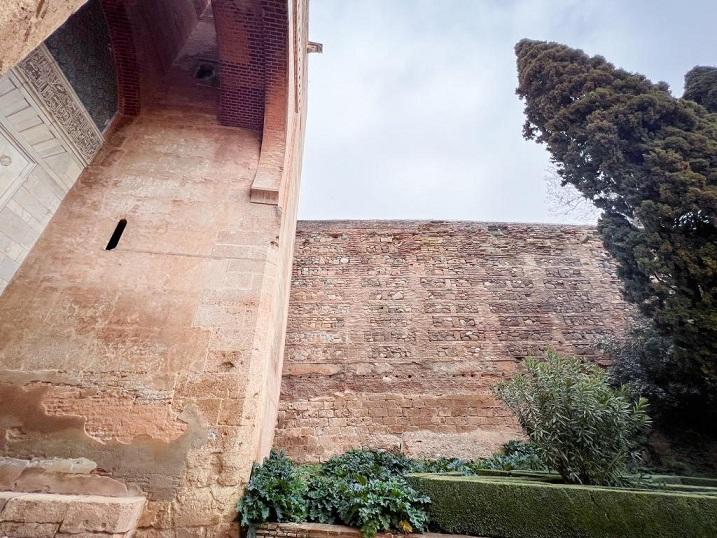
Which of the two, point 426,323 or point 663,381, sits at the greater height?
point 426,323

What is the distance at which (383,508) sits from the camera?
113 inches

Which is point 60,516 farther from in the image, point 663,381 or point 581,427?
point 663,381

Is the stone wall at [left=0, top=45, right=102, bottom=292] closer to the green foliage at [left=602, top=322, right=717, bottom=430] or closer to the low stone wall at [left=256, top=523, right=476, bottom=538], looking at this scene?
the low stone wall at [left=256, top=523, right=476, bottom=538]

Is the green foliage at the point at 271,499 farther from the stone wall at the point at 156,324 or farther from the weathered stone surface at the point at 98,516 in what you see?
the weathered stone surface at the point at 98,516

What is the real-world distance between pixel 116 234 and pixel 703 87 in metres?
10.2

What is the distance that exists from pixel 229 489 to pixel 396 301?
5.00 meters

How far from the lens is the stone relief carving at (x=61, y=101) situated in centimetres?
348

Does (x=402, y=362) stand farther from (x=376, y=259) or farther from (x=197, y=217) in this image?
(x=197, y=217)

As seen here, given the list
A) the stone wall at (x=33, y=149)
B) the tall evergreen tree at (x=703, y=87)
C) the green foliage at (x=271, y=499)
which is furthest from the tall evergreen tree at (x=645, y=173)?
the stone wall at (x=33, y=149)

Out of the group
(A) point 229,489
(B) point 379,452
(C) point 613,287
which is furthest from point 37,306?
(C) point 613,287

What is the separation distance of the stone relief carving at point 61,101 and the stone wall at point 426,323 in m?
4.20

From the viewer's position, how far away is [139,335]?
10.7 ft

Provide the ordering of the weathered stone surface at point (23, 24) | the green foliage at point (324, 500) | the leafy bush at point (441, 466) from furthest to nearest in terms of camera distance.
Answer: the leafy bush at point (441, 466) → the green foliage at point (324, 500) → the weathered stone surface at point (23, 24)

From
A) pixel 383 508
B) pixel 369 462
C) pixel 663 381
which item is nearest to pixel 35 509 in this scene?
pixel 383 508
